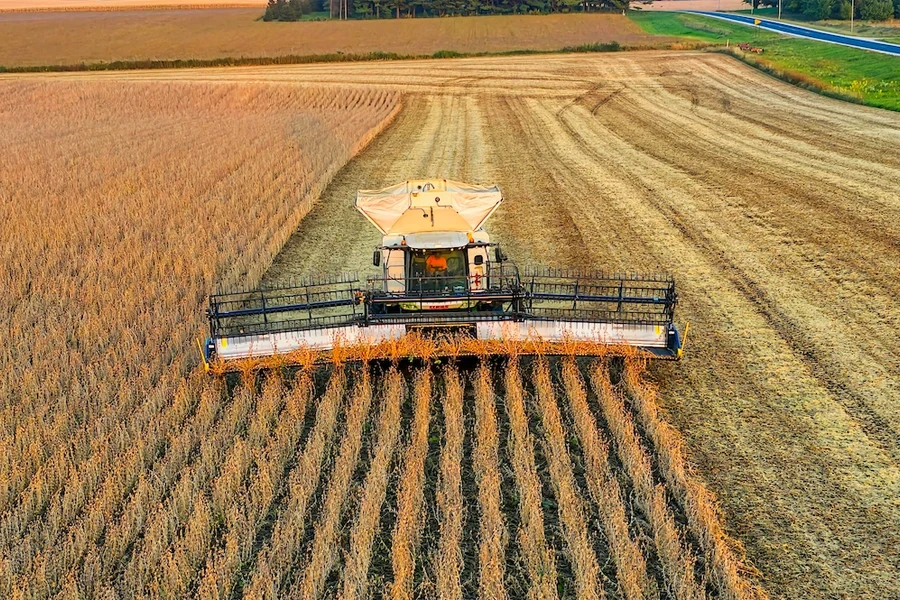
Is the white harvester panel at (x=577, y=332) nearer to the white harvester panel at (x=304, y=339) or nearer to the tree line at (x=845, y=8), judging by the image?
the white harvester panel at (x=304, y=339)

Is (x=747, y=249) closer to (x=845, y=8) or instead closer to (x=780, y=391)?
(x=780, y=391)

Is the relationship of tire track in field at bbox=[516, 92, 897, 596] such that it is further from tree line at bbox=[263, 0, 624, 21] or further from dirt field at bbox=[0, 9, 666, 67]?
tree line at bbox=[263, 0, 624, 21]

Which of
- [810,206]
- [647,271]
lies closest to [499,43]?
[810,206]

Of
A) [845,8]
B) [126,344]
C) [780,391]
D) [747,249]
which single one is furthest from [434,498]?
[845,8]

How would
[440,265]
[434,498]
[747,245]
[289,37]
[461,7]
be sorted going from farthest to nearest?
1. [461,7]
2. [289,37]
3. [747,245]
4. [440,265]
5. [434,498]

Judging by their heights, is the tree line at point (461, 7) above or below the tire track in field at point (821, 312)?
above

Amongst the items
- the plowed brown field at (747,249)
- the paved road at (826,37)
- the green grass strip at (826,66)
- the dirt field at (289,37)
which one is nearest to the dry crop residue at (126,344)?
the plowed brown field at (747,249)

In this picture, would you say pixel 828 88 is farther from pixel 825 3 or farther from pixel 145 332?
pixel 825 3
